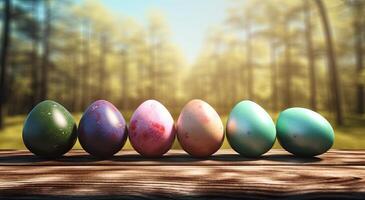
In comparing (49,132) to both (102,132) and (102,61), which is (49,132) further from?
(102,61)

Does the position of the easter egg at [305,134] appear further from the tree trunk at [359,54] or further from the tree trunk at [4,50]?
the tree trunk at [359,54]

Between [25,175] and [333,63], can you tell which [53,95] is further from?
[25,175]

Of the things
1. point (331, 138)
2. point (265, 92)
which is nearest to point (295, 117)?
point (331, 138)

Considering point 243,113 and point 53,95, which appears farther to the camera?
point 53,95

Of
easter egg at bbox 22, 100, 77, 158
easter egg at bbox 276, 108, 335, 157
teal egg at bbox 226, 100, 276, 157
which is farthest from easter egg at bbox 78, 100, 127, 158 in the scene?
easter egg at bbox 276, 108, 335, 157

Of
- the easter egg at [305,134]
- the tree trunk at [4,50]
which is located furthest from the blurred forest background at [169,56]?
the easter egg at [305,134]

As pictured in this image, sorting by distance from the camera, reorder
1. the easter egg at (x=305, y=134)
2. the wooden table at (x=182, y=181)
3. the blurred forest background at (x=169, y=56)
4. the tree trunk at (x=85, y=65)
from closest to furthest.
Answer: the wooden table at (x=182, y=181) < the easter egg at (x=305, y=134) < the blurred forest background at (x=169, y=56) < the tree trunk at (x=85, y=65)

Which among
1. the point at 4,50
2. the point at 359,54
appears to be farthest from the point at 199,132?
the point at 359,54
